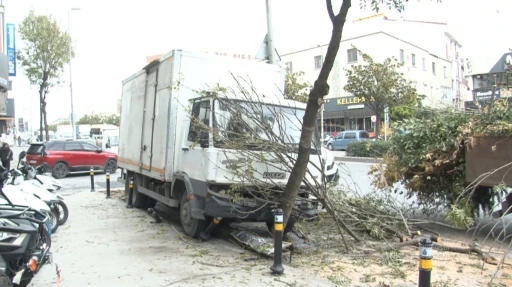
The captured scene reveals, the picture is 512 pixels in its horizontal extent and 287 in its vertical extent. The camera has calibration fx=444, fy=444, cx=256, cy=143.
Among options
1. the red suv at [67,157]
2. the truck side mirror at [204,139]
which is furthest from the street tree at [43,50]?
the truck side mirror at [204,139]

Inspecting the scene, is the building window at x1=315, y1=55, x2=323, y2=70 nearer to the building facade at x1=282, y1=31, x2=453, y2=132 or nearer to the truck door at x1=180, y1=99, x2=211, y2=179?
the building facade at x1=282, y1=31, x2=453, y2=132

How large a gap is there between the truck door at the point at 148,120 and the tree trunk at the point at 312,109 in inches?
136

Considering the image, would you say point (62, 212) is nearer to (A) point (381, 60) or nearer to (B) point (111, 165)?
(B) point (111, 165)

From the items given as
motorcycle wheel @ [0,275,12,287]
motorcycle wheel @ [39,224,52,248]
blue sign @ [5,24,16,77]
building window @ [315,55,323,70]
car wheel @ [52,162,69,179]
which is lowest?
car wheel @ [52,162,69,179]

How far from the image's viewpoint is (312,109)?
227 inches

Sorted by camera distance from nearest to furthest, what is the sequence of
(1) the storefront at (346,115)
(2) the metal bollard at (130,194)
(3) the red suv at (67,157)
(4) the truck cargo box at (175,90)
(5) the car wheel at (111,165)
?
1. (4) the truck cargo box at (175,90)
2. (2) the metal bollard at (130,194)
3. (3) the red suv at (67,157)
4. (5) the car wheel at (111,165)
5. (1) the storefront at (346,115)

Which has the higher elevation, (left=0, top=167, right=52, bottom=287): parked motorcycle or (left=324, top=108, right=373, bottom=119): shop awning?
(left=324, top=108, right=373, bottom=119): shop awning

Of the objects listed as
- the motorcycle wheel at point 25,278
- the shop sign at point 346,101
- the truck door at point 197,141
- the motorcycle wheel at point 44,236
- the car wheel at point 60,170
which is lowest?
the car wheel at point 60,170

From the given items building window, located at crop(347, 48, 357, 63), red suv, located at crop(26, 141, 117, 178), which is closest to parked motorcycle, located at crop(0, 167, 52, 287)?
red suv, located at crop(26, 141, 117, 178)

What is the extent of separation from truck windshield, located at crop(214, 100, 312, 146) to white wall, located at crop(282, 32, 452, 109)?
33490 millimetres

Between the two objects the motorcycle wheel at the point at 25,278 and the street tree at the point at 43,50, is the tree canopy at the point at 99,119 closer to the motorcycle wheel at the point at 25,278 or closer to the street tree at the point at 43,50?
the street tree at the point at 43,50

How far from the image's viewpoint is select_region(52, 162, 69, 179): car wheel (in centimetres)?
1844

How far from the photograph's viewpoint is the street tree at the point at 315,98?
5453 millimetres

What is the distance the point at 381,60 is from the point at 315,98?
36.3 metres
